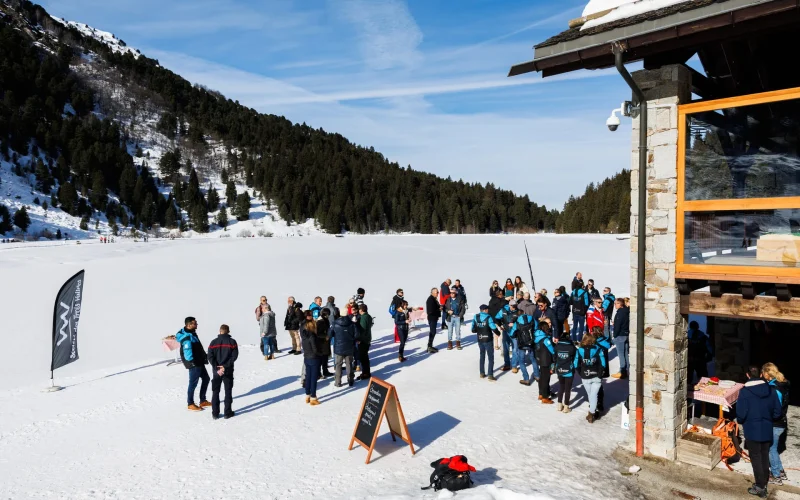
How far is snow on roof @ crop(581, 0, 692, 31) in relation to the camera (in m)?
7.01

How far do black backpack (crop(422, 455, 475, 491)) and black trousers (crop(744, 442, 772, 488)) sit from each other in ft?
11.1

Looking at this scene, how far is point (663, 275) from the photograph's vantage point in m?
7.27

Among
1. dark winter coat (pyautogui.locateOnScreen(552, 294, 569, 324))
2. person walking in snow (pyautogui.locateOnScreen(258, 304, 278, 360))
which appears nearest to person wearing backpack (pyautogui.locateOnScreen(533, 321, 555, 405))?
dark winter coat (pyautogui.locateOnScreen(552, 294, 569, 324))

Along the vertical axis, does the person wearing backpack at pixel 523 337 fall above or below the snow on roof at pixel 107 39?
below

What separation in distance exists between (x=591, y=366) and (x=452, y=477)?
3561 millimetres

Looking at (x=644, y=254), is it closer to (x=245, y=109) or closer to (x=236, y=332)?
(x=236, y=332)

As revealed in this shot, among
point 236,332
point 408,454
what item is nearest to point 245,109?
point 236,332

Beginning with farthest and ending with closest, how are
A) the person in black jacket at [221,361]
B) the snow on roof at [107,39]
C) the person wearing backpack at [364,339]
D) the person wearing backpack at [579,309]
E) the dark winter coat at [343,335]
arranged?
the snow on roof at [107,39], the person wearing backpack at [579,309], the person wearing backpack at [364,339], the dark winter coat at [343,335], the person in black jacket at [221,361]

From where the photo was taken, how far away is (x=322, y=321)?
9594mm

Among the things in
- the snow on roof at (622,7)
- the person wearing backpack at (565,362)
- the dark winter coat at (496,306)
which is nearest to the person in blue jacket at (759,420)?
the person wearing backpack at (565,362)

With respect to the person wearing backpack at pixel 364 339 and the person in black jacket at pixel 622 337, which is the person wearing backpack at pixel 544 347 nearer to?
the person in black jacket at pixel 622 337

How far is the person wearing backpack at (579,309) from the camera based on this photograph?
1435cm

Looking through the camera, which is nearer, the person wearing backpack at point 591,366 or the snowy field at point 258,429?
the snowy field at point 258,429

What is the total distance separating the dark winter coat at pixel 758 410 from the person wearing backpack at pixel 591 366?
7.62 feet
